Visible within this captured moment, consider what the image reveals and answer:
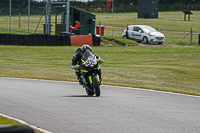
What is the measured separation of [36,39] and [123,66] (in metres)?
11.7

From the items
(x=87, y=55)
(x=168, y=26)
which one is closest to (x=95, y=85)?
(x=87, y=55)

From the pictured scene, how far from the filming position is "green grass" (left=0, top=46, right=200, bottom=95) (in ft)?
50.4

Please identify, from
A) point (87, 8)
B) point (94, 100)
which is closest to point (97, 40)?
point (94, 100)

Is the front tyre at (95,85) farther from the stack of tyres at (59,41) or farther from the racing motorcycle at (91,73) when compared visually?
the stack of tyres at (59,41)

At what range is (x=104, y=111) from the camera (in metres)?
8.27

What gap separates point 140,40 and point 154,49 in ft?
19.1

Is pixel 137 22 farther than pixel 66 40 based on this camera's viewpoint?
Yes

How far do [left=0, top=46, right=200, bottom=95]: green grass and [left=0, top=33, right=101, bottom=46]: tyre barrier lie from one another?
3.21 feet

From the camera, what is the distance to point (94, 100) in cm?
983

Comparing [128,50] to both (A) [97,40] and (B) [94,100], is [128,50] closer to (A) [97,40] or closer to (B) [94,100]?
(A) [97,40]

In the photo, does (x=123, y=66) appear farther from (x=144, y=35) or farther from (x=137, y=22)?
(x=137, y=22)

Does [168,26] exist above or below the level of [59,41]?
above

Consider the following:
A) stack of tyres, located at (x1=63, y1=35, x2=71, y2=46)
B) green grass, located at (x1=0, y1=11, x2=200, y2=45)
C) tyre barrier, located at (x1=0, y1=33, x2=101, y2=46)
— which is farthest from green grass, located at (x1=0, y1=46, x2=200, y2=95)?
green grass, located at (x1=0, y1=11, x2=200, y2=45)

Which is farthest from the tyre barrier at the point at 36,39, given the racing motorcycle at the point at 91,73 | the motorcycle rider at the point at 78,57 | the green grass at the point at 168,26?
the racing motorcycle at the point at 91,73
